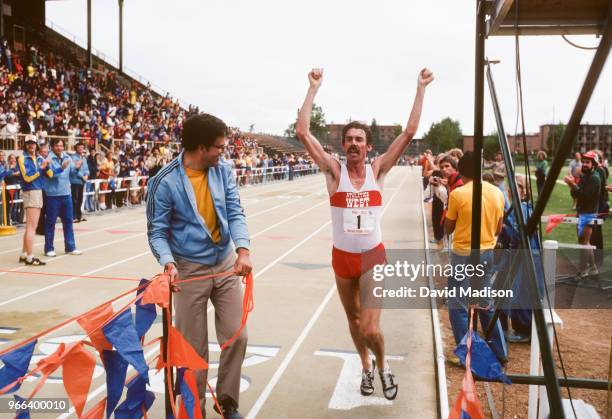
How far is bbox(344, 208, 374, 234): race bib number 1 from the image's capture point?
4.41 m

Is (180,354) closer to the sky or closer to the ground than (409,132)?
closer to the ground

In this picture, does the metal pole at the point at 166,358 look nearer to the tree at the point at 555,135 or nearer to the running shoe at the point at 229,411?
the running shoe at the point at 229,411

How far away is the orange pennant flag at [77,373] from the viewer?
2992 mm

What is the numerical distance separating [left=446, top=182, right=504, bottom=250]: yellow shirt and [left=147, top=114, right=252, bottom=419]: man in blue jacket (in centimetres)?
239

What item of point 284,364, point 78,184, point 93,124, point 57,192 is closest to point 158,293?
point 284,364

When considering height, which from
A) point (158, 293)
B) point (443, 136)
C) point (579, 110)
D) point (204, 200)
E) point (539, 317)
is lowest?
point (158, 293)

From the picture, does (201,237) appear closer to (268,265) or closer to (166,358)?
(166,358)

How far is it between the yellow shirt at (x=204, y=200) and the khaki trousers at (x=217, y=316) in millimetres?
243

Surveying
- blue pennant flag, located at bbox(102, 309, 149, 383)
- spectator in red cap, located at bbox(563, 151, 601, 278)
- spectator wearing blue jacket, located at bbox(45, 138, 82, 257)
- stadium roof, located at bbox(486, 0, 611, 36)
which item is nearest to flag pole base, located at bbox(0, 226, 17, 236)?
spectator wearing blue jacket, located at bbox(45, 138, 82, 257)

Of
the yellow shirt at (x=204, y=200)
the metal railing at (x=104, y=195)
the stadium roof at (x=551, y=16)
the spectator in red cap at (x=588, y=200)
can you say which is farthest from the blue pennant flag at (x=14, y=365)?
the metal railing at (x=104, y=195)

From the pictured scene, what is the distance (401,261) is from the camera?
18.9 feet

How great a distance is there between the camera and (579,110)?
1964mm

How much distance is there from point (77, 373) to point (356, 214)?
2247mm

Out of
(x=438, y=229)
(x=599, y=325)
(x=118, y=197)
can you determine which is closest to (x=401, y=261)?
(x=599, y=325)
